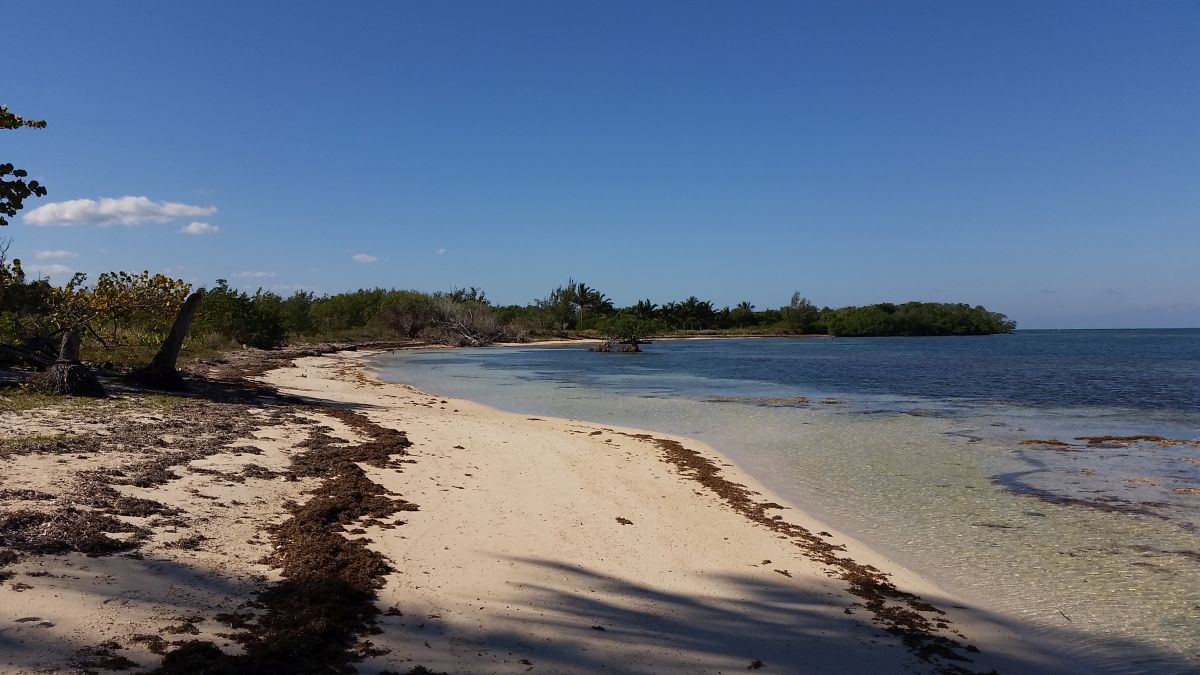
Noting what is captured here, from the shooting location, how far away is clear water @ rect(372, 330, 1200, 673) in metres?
6.12

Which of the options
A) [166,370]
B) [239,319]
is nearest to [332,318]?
[239,319]

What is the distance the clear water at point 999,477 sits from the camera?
6.12m

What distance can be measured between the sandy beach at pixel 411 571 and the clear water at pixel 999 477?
79 cm

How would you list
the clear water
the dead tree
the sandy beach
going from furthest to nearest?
the dead tree
the clear water
the sandy beach

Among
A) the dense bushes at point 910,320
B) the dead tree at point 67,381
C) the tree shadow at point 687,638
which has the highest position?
the dense bushes at point 910,320

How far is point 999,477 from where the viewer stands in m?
11.5

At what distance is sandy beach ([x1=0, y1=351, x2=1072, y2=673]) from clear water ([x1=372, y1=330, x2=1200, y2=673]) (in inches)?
31.1

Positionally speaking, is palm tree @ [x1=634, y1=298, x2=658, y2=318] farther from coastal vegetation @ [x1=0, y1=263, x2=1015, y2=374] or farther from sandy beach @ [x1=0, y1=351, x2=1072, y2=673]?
sandy beach @ [x1=0, y1=351, x2=1072, y2=673]

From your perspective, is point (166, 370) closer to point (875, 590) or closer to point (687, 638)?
point (687, 638)

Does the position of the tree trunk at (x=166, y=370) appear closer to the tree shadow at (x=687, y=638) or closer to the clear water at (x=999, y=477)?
the clear water at (x=999, y=477)

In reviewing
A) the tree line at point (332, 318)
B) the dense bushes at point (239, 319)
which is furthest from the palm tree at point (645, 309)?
the dense bushes at point (239, 319)

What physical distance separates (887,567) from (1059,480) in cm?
629

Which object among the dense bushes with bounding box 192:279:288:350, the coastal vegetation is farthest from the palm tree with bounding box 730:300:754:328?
the dense bushes with bounding box 192:279:288:350

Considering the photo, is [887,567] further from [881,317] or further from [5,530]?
[881,317]
